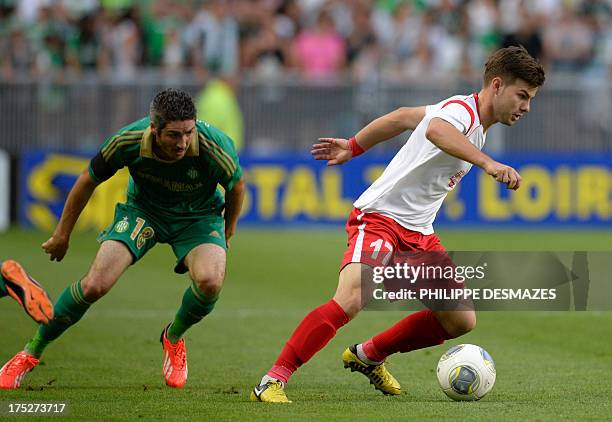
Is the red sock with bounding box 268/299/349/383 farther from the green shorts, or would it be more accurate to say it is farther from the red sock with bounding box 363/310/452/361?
the green shorts

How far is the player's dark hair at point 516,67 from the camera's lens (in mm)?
6914

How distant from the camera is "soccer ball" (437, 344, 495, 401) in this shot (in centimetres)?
711

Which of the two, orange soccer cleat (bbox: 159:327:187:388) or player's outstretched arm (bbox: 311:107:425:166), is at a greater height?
player's outstretched arm (bbox: 311:107:425:166)

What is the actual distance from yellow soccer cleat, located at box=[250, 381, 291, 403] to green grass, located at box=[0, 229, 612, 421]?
0.10 m

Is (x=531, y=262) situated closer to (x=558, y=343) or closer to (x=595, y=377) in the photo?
(x=595, y=377)

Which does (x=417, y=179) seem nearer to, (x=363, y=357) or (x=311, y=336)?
(x=311, y=336)

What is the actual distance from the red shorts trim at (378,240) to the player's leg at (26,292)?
1790 mm

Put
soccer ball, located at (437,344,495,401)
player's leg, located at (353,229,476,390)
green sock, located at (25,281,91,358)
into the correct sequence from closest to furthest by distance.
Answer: soccer ball, located at (437,344,495,401)
player's leg, located at (353,229,476,390)
green sock, located at (25,281,91,358)

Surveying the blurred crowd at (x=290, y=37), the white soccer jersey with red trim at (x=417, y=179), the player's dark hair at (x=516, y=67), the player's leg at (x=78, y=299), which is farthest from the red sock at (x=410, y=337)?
the blurred crowd at (x=290, y=37)

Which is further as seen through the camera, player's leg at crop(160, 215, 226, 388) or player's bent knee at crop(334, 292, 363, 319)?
player's leg at crop(160, 215, 226, 388)

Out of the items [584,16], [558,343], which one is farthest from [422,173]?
[584,16]

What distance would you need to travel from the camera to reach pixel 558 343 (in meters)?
9.86

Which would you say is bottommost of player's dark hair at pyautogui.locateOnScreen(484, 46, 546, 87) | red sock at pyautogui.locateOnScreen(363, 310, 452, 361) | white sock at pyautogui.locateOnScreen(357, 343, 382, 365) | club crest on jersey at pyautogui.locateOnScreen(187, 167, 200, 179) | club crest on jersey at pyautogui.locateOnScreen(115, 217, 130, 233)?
white sock at pyautogui.locateOnScreen(357, 343, 382, 365)

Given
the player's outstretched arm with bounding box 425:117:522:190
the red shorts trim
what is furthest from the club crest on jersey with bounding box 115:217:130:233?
the player's outstretched arm with bounding box 425:117:522:190
